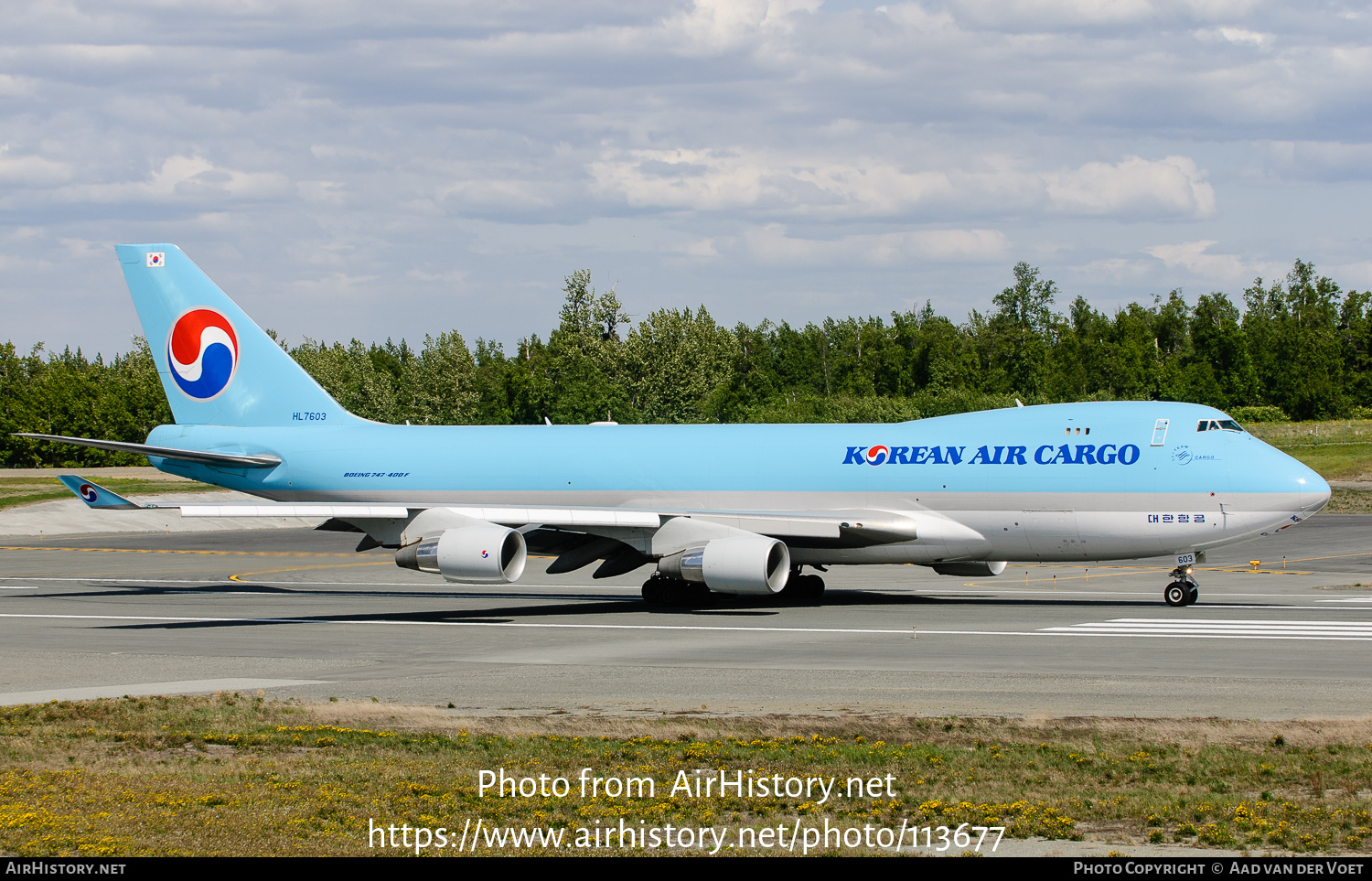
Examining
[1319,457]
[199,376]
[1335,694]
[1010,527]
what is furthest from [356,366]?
→ [1335,694]

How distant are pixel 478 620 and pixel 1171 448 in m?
15.6

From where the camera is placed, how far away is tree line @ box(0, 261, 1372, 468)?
4126 inches

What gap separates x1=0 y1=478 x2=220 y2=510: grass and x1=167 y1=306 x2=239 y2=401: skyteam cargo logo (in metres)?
38.0

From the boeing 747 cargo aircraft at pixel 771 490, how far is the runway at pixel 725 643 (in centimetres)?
132

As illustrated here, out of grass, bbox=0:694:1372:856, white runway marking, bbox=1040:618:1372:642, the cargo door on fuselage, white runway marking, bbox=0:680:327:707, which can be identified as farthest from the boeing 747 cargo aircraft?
grass, bbox=0:694:1372:856

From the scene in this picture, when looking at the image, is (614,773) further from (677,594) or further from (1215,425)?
(1215,425)

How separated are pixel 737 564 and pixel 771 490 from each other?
12.7ft

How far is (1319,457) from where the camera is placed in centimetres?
8544

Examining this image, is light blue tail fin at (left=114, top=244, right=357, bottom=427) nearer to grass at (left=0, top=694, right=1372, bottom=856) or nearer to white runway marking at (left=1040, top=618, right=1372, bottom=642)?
grass at (left=0, top=694, right=1372, bottom=856)

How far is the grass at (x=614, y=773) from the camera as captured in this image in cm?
1067

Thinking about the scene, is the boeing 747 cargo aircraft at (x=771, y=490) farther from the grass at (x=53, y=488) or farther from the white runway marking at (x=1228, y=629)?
the grass at (x=53, y=488)

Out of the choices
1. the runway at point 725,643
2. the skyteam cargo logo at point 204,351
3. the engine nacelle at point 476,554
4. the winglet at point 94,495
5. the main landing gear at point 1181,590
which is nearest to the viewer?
the runway at point 725,643

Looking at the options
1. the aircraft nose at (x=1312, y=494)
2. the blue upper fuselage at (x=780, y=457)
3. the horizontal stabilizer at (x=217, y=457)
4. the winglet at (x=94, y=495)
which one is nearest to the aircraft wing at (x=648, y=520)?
the winglet at (x=94, y=495)

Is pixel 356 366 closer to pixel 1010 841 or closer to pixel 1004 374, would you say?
pixel 1004 374
